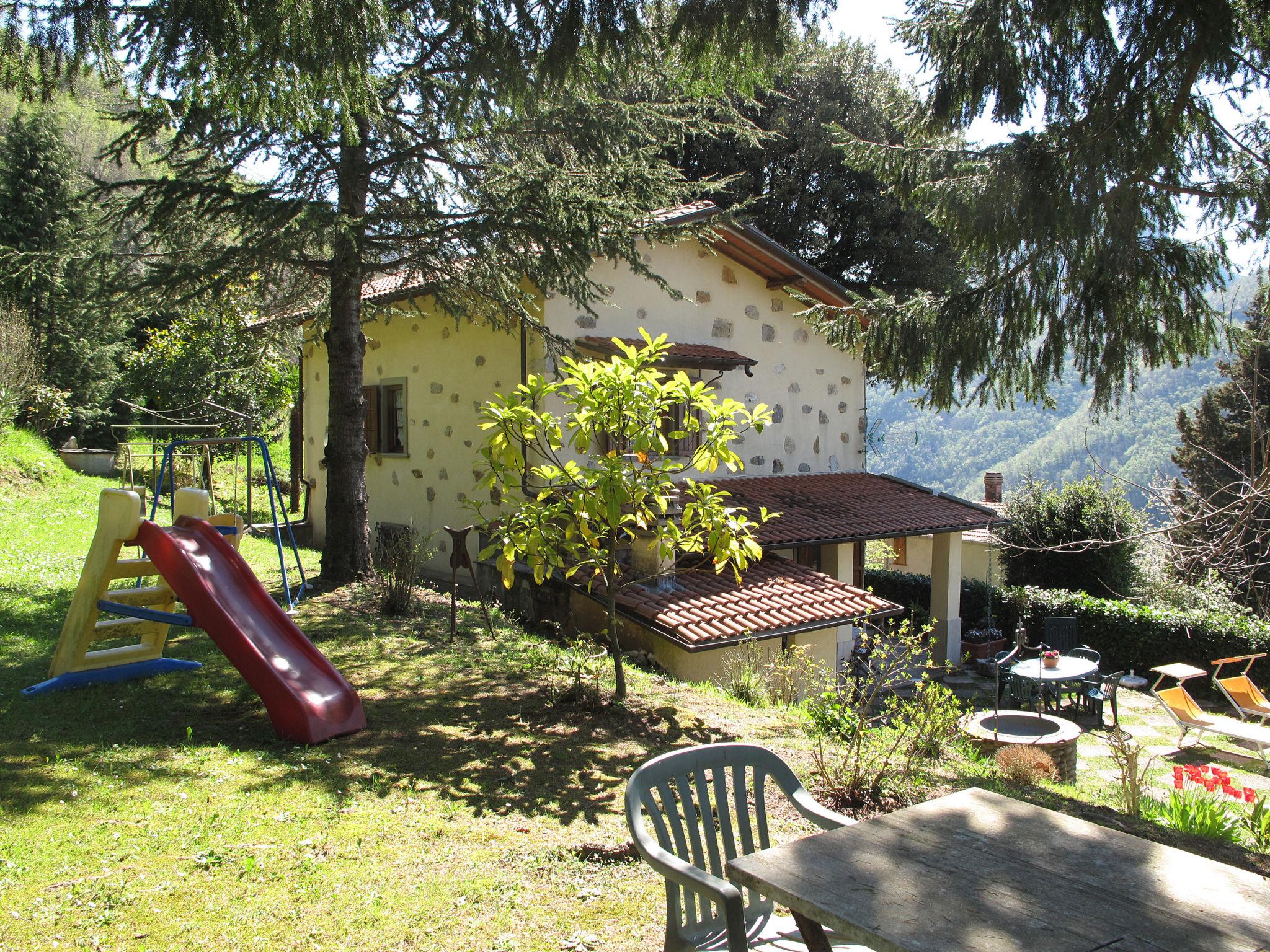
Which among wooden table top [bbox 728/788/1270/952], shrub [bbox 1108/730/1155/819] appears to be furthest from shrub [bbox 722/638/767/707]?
wooden table top [bbox 728/788/1270/952]

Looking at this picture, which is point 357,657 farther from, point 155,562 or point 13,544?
point 13,544

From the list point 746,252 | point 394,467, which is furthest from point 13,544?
point 746,252

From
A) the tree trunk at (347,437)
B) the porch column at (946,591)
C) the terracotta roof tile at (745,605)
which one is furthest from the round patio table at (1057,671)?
the tree trunk at (347,437)

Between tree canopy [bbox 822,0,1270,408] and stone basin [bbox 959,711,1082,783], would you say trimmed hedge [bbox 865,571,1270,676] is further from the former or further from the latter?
tree canopy [bbox 822,0,1270,408]

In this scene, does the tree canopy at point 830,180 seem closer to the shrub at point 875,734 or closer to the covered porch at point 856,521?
the covered porch at point 856,521

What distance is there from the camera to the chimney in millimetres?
23406

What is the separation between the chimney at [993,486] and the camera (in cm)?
2341

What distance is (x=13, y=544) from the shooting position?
11.2 meters

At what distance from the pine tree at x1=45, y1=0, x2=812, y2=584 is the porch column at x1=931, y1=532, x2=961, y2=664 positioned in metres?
7.93

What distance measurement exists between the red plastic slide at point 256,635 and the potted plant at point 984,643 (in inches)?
515

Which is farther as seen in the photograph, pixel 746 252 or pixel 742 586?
pixel 746 252

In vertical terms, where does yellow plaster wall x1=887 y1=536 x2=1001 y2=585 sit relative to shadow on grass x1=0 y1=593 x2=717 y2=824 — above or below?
below

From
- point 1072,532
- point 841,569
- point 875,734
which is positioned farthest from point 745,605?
point 1072,532

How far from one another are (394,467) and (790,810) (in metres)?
9.37
